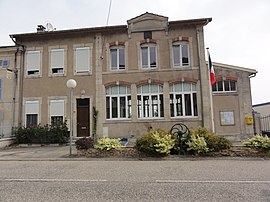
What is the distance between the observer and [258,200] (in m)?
4.42

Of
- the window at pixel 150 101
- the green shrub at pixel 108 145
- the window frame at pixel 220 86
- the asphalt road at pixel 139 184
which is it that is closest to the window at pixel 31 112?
the window at pixel 150 101

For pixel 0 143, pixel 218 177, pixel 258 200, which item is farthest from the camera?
pixel 0 143

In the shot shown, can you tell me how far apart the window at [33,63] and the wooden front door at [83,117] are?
4.06m

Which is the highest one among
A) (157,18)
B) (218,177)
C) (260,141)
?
(157,18)

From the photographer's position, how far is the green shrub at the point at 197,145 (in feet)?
32.7

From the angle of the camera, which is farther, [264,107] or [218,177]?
[264,107]

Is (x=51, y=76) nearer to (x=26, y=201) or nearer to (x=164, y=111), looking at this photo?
(x=164, y=111)

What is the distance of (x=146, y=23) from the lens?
16750mm

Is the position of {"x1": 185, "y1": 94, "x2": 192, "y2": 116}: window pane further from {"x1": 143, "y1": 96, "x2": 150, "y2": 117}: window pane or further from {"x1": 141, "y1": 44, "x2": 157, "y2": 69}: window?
{"x1": 141, "y1": 44, "x2": 157, "y2": 69}: window

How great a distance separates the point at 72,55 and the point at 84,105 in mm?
3760

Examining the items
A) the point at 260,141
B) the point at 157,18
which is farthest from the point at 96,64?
the point at 260,141

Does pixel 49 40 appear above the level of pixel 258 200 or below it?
above

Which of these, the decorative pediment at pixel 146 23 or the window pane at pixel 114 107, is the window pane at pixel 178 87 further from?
the window pane at pixel 114 107

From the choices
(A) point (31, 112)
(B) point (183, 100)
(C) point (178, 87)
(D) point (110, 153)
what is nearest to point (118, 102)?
(C) point (178, 87)
